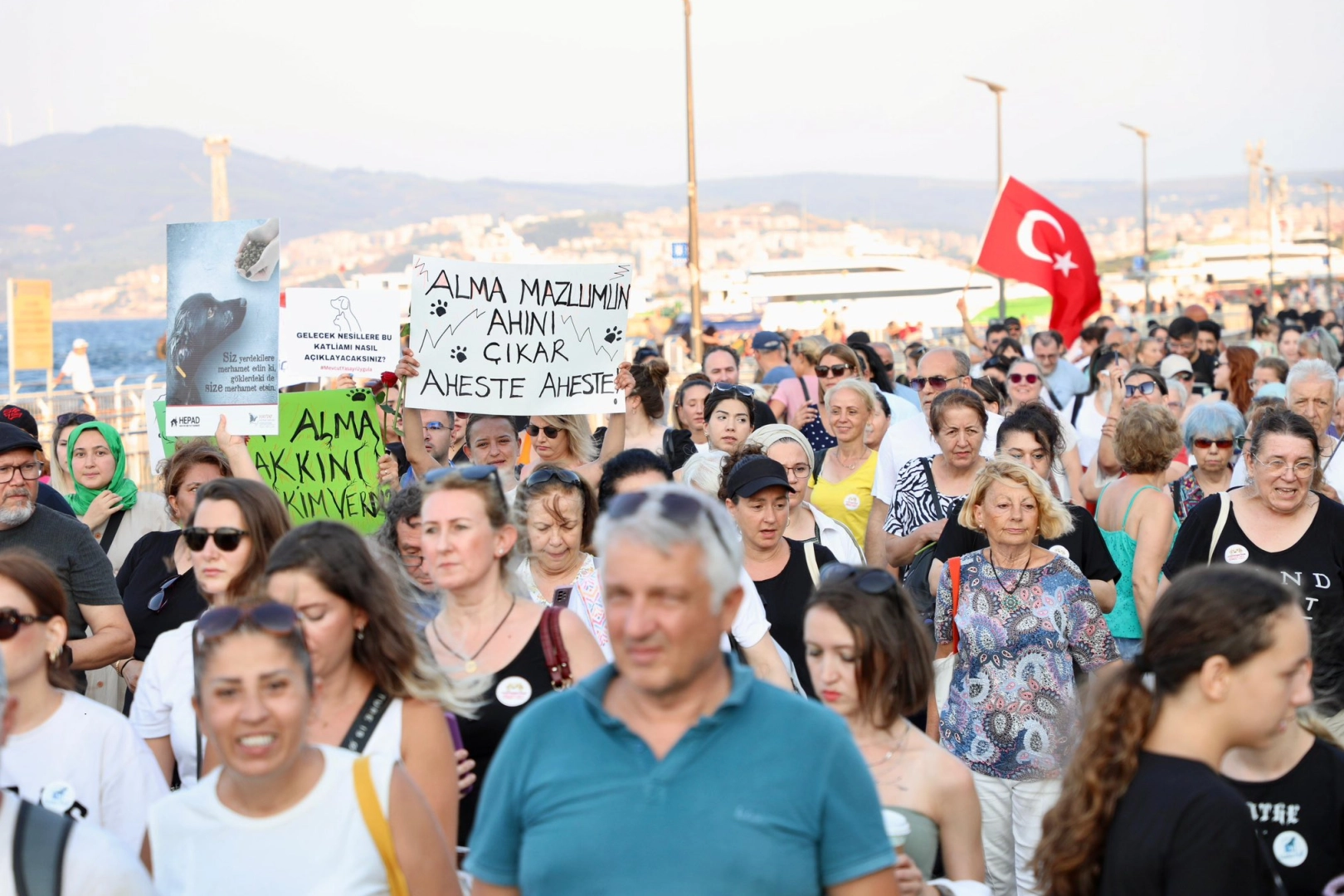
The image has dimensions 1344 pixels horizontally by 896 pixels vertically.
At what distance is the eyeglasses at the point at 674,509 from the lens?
8.57ft

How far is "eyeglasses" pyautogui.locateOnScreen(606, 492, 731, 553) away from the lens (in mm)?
2613

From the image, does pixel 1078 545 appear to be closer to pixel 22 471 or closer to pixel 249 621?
pixel 249 621

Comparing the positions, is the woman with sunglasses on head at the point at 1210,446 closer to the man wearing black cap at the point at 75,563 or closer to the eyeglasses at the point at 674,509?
the man wearing black cap at the point at 75,563

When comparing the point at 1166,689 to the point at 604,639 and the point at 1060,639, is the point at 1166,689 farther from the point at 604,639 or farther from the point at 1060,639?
the point at 604,639

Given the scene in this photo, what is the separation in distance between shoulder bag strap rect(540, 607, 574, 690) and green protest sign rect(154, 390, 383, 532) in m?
3.68

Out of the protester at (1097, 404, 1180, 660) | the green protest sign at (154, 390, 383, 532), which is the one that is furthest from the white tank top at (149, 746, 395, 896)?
the green protest sign at (154, 390, 383, 532)

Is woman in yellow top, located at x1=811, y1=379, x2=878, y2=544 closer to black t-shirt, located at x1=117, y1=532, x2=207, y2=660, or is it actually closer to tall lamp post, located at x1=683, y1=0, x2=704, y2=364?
black t-shirt, located at x1=117, y1=532, x2=207, y2=660

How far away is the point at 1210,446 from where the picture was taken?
7262 mm

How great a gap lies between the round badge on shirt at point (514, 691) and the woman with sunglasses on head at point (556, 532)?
1.29 meters

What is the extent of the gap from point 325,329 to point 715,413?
2.52 meters

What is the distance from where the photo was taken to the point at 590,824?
2.53 metres

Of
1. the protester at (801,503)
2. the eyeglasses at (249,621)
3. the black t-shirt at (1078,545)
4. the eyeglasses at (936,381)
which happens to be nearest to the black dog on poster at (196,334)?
the protester at (801,503)

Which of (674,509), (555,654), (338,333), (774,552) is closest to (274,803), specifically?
(674,509)

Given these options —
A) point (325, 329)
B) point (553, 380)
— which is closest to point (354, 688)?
point (553, 380)
